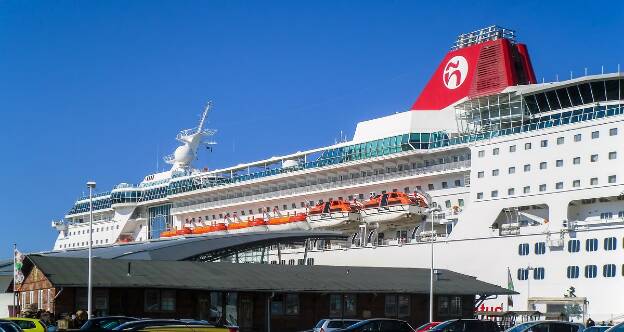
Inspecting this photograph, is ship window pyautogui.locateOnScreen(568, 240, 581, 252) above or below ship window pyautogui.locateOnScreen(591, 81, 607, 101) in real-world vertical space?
below

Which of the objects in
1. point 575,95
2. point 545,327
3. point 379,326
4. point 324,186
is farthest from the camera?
point 324,186

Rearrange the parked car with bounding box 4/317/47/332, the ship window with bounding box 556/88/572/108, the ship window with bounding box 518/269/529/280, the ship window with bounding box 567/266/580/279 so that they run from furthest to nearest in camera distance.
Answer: the ship window with bounding box 556/88/572/108 < the ship window with bounding box 518/269/529/280 < the ship window with bounding box 567/266/580/279 < the parked car with bounding box 4/317/47/332

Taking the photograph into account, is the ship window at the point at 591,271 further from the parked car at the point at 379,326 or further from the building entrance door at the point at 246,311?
the building entrance door at the point at 246,311

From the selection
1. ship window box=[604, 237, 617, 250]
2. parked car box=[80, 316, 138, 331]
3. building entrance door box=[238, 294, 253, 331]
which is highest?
ship window box=[604, 237, 617, 250]

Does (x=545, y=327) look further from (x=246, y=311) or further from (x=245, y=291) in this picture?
(x=246, y=311)

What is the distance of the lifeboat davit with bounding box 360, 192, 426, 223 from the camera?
56656 millimetres

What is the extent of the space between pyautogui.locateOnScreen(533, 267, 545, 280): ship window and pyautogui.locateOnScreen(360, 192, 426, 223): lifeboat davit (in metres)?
10.7

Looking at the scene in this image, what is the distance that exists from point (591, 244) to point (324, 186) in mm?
25585

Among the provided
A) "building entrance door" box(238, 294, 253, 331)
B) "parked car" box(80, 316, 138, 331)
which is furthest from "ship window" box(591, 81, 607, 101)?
"parked car" box(80, 316, 138, 331)

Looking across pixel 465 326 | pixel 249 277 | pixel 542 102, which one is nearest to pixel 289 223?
pixel 542 102

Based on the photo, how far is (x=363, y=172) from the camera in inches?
2530

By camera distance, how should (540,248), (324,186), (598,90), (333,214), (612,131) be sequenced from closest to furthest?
1. (612,131)
2. (540,248)
3. (598,90)
4. (333,214)
5. (324,186)

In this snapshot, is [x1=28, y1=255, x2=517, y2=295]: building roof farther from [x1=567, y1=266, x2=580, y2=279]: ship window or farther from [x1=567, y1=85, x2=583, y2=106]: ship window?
[x1=567, y1=85, x2=583, y2=106]: ship window

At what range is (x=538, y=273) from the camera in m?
47.2
